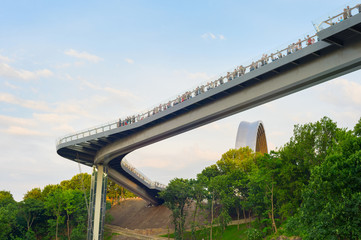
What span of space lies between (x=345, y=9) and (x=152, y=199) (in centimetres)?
6437

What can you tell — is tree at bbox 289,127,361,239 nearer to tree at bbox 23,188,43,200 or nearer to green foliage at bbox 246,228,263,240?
green foliage at bbox 246,228,263,240

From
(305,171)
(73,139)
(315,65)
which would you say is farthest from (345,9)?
(73,139)

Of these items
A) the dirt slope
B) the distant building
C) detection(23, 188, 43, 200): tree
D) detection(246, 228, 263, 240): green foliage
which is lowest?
detection(246, 228, 263, 240): green foliage

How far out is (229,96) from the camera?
3878cm

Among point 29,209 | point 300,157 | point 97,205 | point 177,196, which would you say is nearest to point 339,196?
point 300,157

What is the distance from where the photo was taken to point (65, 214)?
7025 centimetres

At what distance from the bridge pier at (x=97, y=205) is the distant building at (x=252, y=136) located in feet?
135

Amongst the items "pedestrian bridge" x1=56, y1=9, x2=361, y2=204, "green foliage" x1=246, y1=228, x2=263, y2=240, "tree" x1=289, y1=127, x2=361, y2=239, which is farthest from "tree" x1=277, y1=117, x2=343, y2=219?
"tree" x1=289, y1=127, x2=361, y2=239

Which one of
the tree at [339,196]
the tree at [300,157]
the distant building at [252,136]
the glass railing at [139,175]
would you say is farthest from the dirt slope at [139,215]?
the tree at [339,196]

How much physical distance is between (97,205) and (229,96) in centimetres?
3037

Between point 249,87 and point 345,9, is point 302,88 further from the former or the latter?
point 345,9

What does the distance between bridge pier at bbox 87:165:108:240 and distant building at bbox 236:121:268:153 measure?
41.2m

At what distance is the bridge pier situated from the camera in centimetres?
5457

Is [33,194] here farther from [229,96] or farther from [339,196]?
[339,196]
